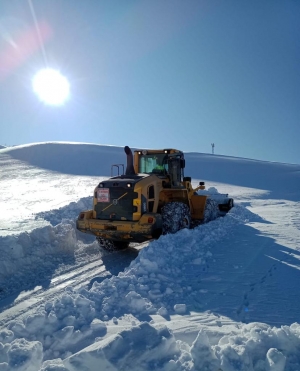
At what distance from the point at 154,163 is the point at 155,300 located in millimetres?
5495

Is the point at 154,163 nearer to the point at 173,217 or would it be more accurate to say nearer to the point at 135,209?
the point at 173,217

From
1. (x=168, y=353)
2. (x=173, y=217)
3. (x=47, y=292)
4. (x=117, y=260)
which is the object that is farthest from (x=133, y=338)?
(x=173, y=217)

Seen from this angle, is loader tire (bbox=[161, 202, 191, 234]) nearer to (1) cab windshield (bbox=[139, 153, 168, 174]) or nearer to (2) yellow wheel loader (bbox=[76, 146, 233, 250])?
(2) yellow wheel loader (bbox=[76, 146, 233, 250])

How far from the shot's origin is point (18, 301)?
461cm

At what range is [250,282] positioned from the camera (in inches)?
187

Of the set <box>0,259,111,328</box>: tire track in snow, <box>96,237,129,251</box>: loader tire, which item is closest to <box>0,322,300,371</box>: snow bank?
<box>0,259,111,328</box>: tire track in snow

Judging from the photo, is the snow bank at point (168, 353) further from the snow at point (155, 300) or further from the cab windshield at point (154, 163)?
the cab windshield at point (154, 163)

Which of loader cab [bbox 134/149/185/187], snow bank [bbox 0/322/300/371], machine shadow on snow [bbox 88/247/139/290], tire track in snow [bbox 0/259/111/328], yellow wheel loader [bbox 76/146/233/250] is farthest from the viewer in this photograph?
loader cab [bbox 134/149/185/187]

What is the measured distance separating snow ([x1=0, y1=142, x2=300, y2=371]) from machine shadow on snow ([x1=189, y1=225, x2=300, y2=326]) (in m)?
0.01

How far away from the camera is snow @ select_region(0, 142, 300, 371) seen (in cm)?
275

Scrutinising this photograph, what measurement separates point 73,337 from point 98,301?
2.85ft

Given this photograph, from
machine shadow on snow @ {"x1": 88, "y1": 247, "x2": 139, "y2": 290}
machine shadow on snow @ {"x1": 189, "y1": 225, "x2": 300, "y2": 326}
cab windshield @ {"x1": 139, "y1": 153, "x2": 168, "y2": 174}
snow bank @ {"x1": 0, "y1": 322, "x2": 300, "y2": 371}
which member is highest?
cab windshield @ {"x1": 139, "y1": 153, "x2": 168, "y2": 174}

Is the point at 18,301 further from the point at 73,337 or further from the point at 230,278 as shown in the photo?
the point at 230,278

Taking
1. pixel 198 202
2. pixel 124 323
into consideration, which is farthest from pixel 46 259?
pixel 198 202
